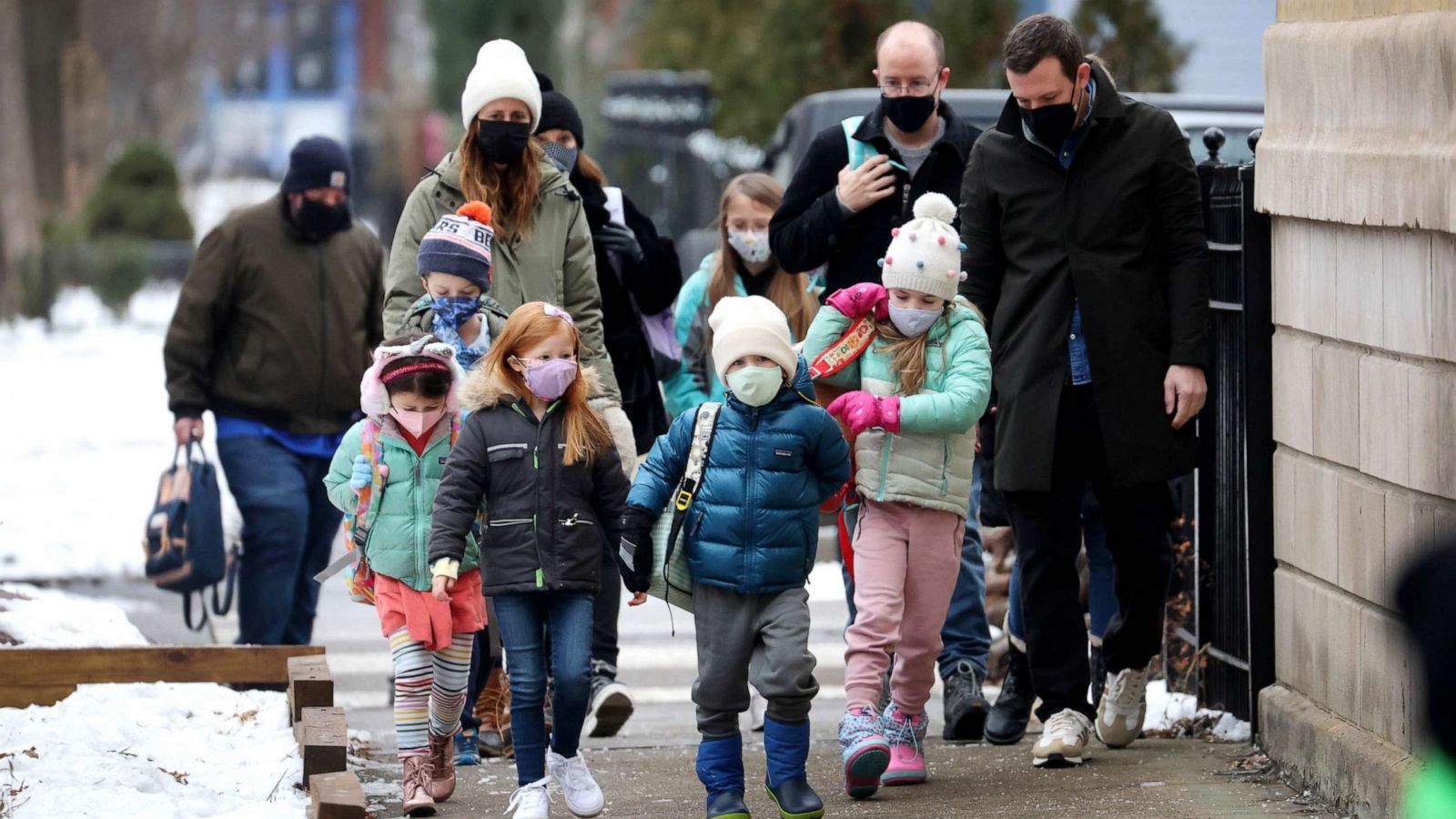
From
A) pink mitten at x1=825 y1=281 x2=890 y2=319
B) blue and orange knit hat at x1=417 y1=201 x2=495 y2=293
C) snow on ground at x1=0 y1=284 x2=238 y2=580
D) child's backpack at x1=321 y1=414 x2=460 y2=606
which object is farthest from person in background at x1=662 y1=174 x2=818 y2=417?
snow on ground at x1=0 y1=284 x2=238 y2=580

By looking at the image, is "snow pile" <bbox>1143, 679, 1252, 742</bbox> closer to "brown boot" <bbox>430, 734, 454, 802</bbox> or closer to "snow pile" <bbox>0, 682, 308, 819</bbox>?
"brown boot" <bbox>430, 734, 454, 802</bbox>

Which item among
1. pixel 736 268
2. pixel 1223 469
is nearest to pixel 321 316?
pixel 736 268

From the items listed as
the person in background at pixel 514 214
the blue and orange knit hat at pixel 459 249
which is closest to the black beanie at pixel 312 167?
the person in background at pixel 514 214

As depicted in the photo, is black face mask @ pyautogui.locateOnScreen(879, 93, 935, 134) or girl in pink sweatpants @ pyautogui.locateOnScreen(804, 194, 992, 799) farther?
black face mask @ pyautogui.locateOnScreen(879, 93, 935, 134)

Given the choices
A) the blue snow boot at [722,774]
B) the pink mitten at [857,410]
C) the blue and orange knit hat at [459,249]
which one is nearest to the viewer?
the blue snow boot at [722,774]

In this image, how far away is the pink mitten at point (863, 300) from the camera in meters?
5.97

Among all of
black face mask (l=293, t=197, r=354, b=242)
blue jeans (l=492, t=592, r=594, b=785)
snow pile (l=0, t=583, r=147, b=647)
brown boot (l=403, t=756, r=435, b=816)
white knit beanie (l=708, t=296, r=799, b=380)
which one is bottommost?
brown boot (l=403, t=756, r=435, b=816)

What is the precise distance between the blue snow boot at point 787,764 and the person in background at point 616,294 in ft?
5.24

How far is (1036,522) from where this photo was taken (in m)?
6.21

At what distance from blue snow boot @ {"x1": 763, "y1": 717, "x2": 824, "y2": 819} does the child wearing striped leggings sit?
99cm

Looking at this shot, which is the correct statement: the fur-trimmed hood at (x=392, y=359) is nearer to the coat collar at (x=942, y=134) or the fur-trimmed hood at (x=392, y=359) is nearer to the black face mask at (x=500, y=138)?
the black face mask at (x=500, y=138)

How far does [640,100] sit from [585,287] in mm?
22416

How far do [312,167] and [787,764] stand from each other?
3529mm

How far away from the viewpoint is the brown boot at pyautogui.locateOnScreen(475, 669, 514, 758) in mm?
6973
